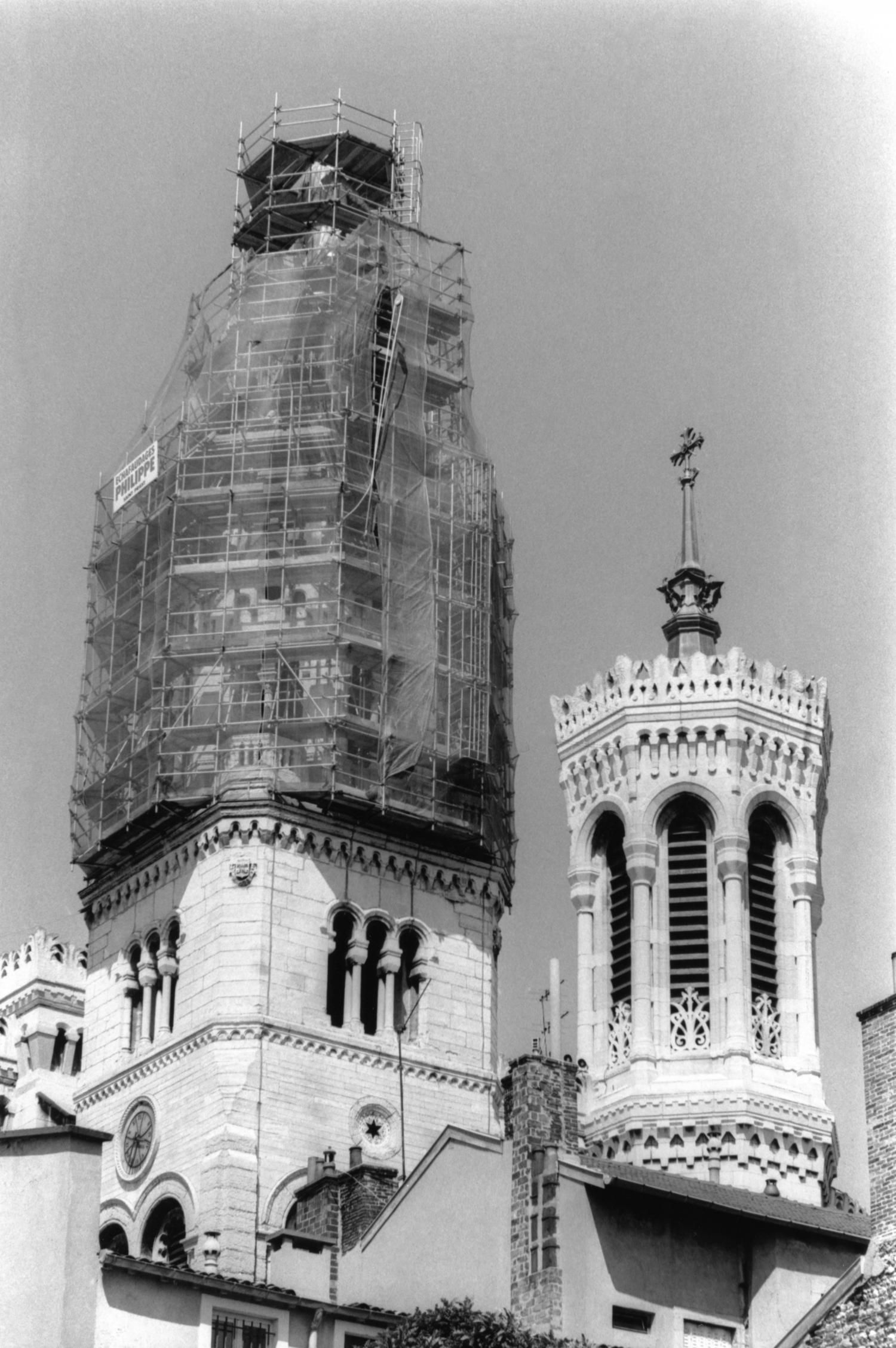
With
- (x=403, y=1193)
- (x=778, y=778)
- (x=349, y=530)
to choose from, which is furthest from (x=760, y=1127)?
(x=403, y=1193)

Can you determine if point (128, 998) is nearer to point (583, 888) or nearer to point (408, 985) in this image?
point (408, 985)

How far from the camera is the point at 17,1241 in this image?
41.8 m

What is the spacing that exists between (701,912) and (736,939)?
142cm

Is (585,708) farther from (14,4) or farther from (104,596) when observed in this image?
(14,4)

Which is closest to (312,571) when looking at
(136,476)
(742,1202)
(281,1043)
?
(136,476)

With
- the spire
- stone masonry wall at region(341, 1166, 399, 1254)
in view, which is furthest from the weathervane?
stone masonry wall at region(341, 1166, 399, 1254)

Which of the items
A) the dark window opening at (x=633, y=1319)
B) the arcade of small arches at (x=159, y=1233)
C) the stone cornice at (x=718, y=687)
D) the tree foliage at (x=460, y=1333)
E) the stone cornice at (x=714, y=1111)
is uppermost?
the stone cornice at (x=718, y=687)

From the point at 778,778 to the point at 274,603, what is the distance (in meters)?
17.6

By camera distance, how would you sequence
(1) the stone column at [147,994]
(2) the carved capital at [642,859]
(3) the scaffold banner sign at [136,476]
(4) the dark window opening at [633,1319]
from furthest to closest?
(2) the carved capital at [642,859] < (3) the scaffold banner sign at [136,476] < (1) the stone column at [147,994] < (4) the dark window opening at [633,1319]

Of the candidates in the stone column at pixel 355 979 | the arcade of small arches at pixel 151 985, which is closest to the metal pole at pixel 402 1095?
the stone column at pixel 355 979

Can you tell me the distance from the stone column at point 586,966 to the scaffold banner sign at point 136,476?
16.6 metres

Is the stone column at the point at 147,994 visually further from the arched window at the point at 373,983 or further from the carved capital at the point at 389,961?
the carved capital at the point at 389,961

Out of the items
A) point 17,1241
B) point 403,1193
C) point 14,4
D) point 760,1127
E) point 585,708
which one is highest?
point 585,708

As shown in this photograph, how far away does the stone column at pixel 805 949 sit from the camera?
77.0 meters
